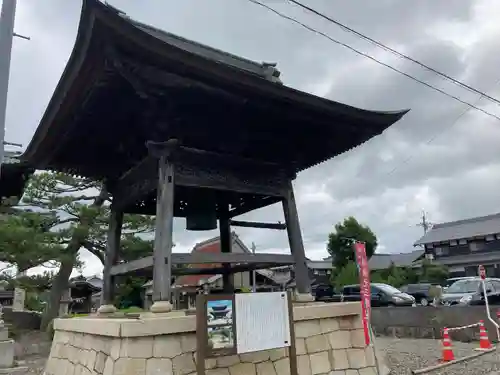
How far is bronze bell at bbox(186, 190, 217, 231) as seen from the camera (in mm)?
5988

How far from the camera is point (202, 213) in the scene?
604 centimetres

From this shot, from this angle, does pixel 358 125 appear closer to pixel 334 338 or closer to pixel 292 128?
pixel 292 128

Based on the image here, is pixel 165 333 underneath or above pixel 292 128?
underneath

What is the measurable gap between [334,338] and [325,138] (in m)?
2.87

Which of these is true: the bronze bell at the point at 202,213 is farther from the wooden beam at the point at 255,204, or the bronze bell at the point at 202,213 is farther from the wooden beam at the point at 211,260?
the wooden beam at the point at 211,260

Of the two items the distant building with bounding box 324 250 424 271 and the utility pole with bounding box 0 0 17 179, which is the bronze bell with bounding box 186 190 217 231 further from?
the distant building with bounding box 324 250 424 271

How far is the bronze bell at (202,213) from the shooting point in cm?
599

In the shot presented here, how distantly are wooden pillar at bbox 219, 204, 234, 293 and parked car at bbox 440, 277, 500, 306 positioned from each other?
1171cm

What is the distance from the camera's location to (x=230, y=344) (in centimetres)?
393

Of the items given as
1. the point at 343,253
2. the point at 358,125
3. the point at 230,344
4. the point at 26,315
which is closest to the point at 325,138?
the point at 358,125

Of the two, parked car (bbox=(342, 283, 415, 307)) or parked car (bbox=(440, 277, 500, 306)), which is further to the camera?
parked car (bbox=(342, 283, 415, 307))

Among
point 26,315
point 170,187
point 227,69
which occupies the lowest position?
point 26,315

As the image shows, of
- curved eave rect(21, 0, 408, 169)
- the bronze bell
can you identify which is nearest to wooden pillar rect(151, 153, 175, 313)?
the bronze bell

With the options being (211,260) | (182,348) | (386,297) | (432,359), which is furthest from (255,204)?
(386,297)
